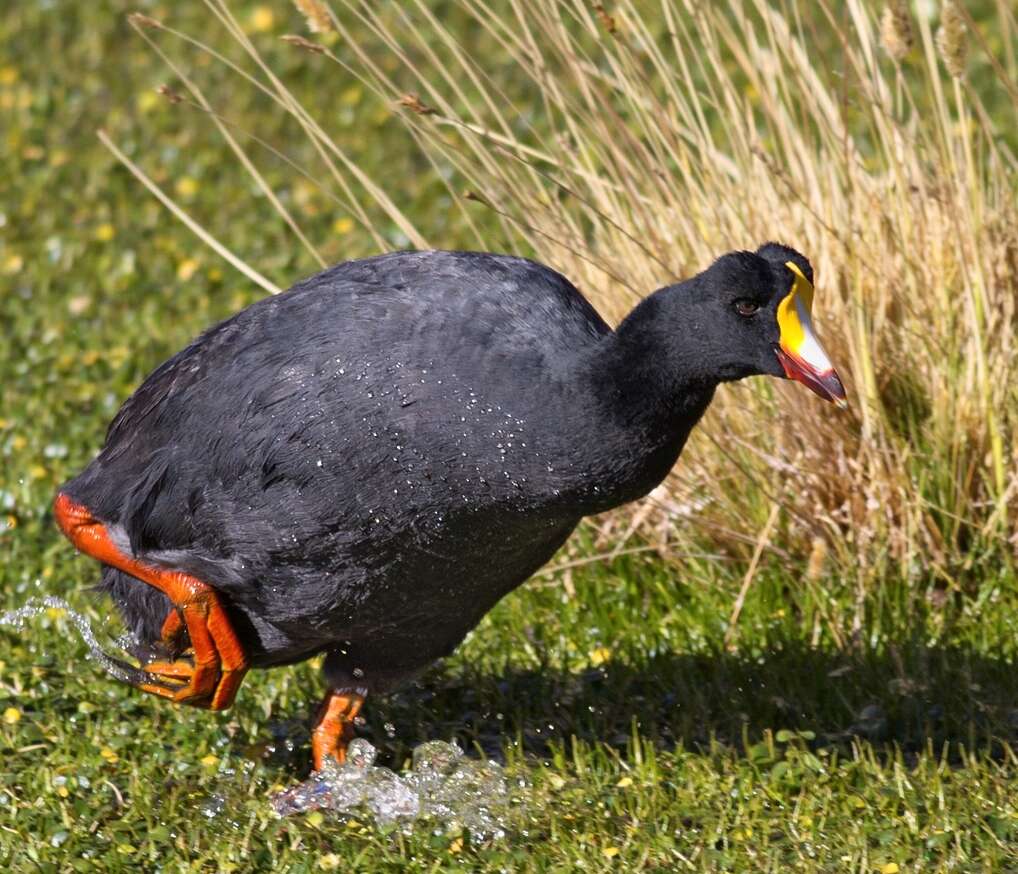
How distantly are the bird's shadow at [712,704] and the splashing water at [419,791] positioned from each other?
0.50ft

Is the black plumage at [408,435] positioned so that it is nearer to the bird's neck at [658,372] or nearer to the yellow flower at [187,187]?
the bird's neck at [658,372]

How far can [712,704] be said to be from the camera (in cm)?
446

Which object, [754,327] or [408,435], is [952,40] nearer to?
[754,327]

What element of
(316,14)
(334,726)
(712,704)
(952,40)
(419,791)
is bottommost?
(712,704)

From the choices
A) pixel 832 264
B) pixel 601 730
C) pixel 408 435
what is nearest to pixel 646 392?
pixel 408 435

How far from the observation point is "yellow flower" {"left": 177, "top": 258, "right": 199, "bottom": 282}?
22.9ft

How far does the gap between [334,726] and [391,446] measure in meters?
1.00

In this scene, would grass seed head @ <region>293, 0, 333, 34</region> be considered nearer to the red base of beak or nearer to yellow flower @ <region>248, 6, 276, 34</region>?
the red base of beak

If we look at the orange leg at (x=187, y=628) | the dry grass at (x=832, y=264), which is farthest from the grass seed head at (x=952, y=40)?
the orange leg at (x=187, y=628)

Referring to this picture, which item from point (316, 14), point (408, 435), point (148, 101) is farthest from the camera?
point (148, 101)

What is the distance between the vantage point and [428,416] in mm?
3543

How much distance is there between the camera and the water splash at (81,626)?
164 inches

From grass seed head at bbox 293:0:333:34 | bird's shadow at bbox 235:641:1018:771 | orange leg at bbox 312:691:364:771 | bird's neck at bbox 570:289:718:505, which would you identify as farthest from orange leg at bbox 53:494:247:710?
grass seed head at bbox 293:0:333:34

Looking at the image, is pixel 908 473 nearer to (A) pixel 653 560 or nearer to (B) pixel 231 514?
(A) pixel 653 560
